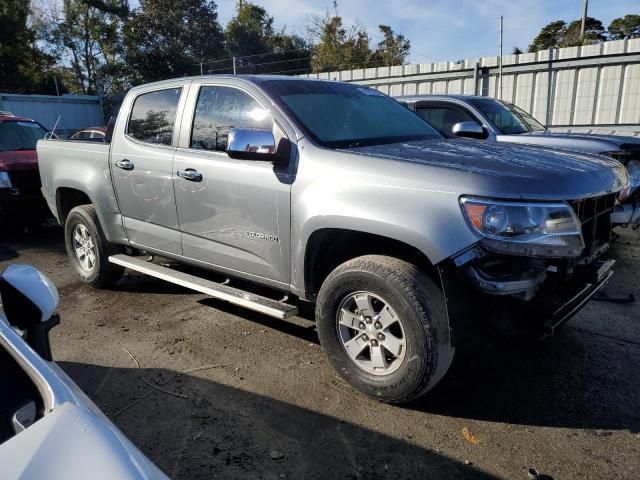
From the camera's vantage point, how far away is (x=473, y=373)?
136 inches

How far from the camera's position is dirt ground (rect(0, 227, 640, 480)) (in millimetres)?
2578

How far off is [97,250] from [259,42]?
34807 mm

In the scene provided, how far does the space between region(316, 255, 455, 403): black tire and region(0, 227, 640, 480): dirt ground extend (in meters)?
0.16

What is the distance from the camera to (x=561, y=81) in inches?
435

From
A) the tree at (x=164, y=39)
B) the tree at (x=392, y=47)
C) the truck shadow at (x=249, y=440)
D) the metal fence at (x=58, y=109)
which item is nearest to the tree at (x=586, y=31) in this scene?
the tree at (x=392, y=47)

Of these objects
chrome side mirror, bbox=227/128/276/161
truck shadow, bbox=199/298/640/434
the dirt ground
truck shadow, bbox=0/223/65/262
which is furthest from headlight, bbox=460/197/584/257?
truck shadow, bbox=0/223/65/262

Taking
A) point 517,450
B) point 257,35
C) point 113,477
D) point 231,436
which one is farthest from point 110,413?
point 257,35

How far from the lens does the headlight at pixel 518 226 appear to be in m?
2.57

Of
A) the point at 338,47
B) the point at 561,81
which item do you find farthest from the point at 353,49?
the point at 561,81

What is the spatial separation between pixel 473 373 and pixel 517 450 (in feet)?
2.69

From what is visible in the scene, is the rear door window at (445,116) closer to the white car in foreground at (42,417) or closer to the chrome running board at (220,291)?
the chrome running board at (220,291)

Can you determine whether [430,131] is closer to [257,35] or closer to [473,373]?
[473,373]

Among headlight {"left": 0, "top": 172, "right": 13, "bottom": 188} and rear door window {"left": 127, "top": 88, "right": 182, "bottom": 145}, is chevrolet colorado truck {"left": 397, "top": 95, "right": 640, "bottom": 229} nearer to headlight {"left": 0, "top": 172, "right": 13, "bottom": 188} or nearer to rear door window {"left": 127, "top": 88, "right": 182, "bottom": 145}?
rear door window {"left": 127, "top": 88, "right": 182, "bottom": 145}

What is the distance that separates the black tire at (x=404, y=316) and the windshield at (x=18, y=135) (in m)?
6.86
